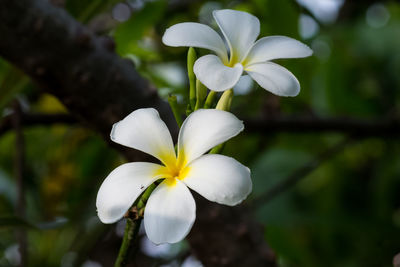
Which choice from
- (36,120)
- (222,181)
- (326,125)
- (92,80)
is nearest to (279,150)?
(326,125)

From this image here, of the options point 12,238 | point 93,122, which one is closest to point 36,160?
point 12,238

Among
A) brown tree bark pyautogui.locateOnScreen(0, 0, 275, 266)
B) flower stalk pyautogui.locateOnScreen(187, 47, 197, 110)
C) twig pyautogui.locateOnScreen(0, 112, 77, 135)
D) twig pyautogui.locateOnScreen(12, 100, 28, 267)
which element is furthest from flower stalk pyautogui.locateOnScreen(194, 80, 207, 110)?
twig pyautogui.locateOnScreen(0, 112, 77, 135)

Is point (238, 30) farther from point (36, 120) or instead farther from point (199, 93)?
point (36, 120)

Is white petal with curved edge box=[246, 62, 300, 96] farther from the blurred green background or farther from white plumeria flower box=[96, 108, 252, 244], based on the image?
the blurred green background

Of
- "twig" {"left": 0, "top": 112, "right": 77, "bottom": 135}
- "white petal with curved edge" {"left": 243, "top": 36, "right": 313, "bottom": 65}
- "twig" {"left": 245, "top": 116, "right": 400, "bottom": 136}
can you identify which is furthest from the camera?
"twig" {"left": 245, "top": 116, "right": 400, "bottom": 136}

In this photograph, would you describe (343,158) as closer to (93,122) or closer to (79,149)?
(79,149)

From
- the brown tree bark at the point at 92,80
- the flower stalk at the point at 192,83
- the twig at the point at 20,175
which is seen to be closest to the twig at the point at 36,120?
the twig at the point at 20,175
